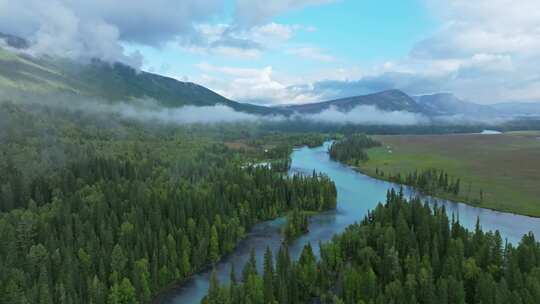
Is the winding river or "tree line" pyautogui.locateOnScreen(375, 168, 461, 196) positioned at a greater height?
"tree line" pyautogui.locateOnScreen(375, 168, 461, 196)

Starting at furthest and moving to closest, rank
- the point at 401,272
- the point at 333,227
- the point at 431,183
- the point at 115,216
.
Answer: the point at 431,183
the point at 333,227
the point at 115,216
the point at 401,272

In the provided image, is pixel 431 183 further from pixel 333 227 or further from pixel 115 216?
pixel 115 216

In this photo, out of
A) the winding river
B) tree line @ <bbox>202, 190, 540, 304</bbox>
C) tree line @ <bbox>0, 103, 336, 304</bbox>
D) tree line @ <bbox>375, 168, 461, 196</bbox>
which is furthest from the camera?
tree line @ <bbox>375, 168, 461, 196</bbox>

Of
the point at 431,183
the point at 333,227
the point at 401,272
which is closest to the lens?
the point at 401,272

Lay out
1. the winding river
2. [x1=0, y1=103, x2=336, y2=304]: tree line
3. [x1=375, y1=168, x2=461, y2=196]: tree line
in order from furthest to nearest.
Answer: [x1=375, y1=168, x2=461, y2=196]: tree line
the winding river
[x1=0, y1=103, x2=336, y2=304]: tree line

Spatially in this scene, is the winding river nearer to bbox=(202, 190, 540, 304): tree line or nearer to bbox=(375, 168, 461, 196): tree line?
bbox=(202, 190, 540, 304): tree line

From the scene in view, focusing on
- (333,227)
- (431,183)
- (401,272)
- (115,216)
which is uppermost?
(431,183)

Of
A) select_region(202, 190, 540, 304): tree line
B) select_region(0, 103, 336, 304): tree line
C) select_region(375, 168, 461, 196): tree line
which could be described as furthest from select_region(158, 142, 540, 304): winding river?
select_region(375, 168, 461, 196): tree line

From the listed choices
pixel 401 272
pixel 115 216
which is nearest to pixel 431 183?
pixel 401 272

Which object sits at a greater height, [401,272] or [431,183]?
[431,183]
